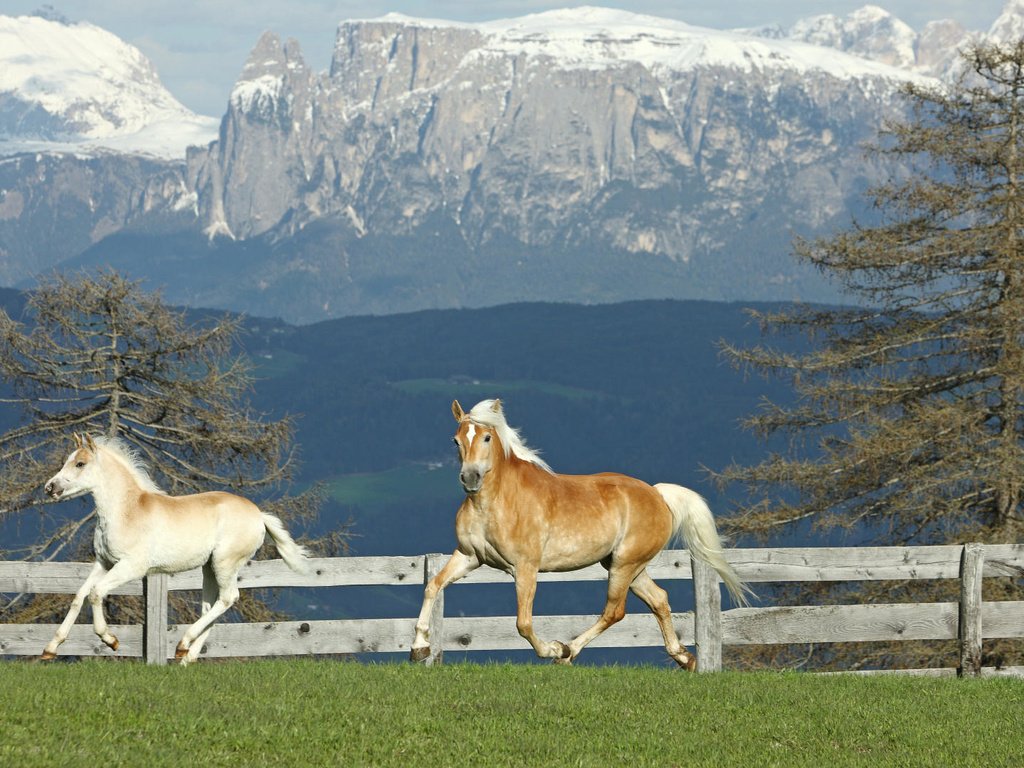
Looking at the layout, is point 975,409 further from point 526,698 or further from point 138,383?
point 526,698

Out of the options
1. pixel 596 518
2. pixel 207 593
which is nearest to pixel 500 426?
pixel 596 518

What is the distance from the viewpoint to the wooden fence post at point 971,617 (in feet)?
51.0

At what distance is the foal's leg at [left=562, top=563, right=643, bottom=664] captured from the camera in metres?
13.8

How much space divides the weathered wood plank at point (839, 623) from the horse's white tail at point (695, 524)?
2.63 feet

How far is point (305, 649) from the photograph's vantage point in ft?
51.1

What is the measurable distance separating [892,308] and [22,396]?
1805 centimetres

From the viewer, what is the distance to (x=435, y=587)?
42.3 ft

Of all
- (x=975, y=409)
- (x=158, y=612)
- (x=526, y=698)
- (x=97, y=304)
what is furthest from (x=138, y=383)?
(x=526, y=698)

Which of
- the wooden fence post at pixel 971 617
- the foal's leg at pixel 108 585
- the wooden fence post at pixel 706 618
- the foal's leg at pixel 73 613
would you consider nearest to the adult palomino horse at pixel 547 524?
the wooden fence post at pixel 706 618

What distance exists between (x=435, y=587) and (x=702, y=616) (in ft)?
11.9

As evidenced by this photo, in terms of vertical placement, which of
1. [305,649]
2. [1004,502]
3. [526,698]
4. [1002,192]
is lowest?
[1004,502]

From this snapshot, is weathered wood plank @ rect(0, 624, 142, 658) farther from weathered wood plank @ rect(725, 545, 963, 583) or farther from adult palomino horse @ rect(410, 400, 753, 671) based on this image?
weathered wood plank @ rect(725, 545, 963, 583)

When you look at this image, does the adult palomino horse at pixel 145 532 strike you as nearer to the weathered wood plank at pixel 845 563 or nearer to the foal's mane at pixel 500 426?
the foal's mane at pixel 500 426

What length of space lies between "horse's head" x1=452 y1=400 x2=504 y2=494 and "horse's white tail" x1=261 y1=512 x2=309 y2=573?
263 centimetres
